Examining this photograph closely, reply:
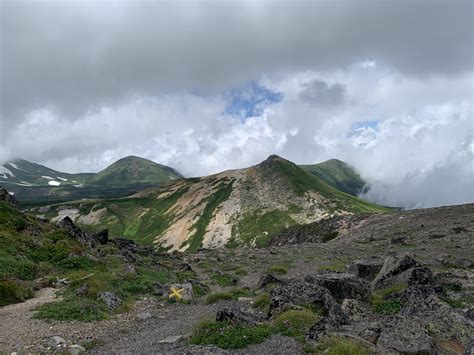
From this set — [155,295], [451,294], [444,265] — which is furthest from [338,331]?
Answer: [444,265]

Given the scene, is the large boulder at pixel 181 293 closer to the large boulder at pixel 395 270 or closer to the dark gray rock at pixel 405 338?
the large boulder at pixel 395 270

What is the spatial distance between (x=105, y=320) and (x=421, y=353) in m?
17.3

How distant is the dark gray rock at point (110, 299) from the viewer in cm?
2459

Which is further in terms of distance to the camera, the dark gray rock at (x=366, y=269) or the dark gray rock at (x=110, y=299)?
the dark gray rock at (x=366, y=269)

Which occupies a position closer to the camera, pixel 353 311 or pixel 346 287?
pixel 353 311

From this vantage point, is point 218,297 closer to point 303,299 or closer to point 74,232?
point 303,299

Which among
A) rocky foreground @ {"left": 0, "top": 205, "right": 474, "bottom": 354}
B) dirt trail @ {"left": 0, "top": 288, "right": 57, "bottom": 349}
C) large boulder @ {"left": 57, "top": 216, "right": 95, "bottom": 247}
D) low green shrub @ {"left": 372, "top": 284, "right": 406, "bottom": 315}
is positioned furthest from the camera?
large boulder @ {"left": 57, "top": 216, "right": 95, "bottom": 247}

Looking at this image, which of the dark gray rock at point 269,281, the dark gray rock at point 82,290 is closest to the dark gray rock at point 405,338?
the dark gray rock at point 269,281

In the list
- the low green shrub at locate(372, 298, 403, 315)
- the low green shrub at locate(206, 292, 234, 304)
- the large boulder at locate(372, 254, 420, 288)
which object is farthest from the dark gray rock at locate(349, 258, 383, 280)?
the low green shrub at locate(206, 292, 234, 304)

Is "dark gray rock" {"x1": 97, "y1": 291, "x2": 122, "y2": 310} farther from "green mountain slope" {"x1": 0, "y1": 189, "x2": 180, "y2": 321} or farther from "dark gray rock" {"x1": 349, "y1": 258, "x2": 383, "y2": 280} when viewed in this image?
"dark gray rock" {"x1": 349, "y1": 258, "x2": 383, "y2": 280}

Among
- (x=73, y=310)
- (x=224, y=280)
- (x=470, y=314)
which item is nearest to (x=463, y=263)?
(x=470, y=314)

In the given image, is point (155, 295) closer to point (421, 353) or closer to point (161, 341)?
point (161, 341)

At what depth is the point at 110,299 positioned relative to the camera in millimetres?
25266

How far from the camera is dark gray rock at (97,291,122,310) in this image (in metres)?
24.6
